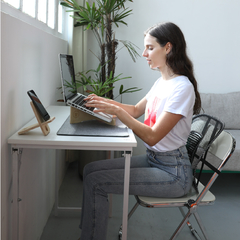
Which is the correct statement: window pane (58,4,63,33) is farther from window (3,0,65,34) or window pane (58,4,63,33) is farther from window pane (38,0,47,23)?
window pane (38,0,47,23)

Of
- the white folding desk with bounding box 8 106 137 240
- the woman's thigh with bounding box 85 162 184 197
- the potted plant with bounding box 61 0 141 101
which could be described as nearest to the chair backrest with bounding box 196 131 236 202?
the woman's thigh with bounding box 85 162 184 197

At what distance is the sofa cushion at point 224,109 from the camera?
3.16 metres

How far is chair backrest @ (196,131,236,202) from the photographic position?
147cm

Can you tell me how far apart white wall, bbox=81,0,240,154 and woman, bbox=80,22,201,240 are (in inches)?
65.5


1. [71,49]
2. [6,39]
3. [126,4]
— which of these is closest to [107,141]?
[6,39]

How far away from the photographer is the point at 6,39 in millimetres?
1229

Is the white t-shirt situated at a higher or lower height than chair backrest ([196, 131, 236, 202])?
higher

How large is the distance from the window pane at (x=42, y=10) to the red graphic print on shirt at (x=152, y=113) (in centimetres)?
98

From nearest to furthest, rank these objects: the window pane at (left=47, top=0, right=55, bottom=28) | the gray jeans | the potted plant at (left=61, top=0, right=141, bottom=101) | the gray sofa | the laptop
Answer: the gray jeans
the laptop
the window pane at (left=47, top=0, right=55, bottom=28)
the potted plant at (left=61, top=0, right=141, bottom=101)
the gray sofa

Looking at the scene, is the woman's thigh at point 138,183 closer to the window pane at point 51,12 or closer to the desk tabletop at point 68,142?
the desk tabletop at point 68,142

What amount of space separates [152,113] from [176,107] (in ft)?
0.84

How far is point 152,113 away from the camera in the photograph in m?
1.69

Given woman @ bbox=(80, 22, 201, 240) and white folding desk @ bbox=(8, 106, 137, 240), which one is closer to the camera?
white folding desk @ bbox=(8, 106, 137, 240)

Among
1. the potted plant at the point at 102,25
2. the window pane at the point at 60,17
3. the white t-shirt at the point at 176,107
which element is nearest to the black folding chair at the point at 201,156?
the white t-shirt at the point at 176,107
